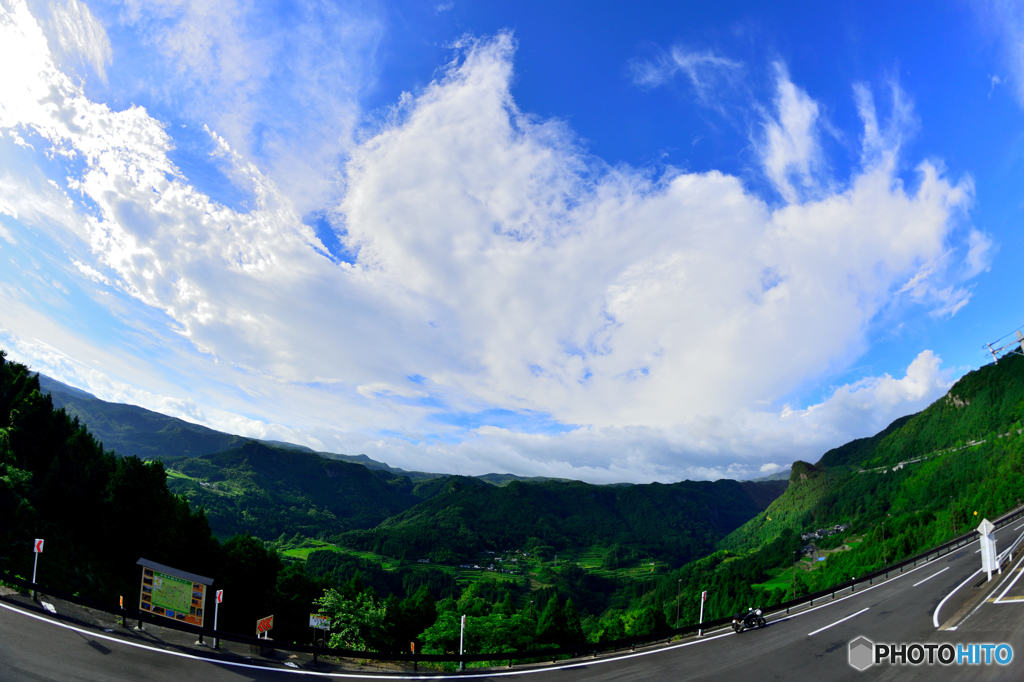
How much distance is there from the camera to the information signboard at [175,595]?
18.2 meters

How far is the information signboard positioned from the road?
1.79 m

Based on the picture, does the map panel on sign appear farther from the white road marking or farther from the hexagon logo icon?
the white road marking

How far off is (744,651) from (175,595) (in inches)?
1104

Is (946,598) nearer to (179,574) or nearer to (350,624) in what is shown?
(179,574)

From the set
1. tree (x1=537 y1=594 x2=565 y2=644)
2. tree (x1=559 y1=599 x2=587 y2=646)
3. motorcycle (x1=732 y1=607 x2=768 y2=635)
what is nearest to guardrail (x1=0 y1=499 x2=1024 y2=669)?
motorcycle (x1=732 y1=607 x2=768 y2=635)

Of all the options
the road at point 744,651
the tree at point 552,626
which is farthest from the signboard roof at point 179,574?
the tree at point 552,626

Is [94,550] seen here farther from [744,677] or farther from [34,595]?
[744,677]

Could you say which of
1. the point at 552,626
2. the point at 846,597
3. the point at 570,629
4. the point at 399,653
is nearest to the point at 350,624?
the point at 399,653

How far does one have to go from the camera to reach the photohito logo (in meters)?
19.1

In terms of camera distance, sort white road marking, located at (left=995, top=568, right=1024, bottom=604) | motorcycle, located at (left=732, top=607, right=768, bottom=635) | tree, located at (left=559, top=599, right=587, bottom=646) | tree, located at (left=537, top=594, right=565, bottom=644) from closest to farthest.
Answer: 1. white road marking, located at (left=995, top=568, right=1024, bottom=604)
2. motorcycle, located at (left=732, top=607, right=768, bottom=635)
3. tree, located at (left=537, top=594, right=565, bottom=644)
4. tree, located at (left=559, top=599, right=587, bottom=646)

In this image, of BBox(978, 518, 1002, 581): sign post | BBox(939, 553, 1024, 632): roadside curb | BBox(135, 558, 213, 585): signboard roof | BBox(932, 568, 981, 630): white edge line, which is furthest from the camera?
BBox(978, 518, 1002, 581): sign post

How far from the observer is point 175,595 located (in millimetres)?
18344

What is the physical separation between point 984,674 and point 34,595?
1613 inches

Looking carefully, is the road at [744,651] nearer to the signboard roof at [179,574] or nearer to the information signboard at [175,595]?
the information signboard at [175,595]
